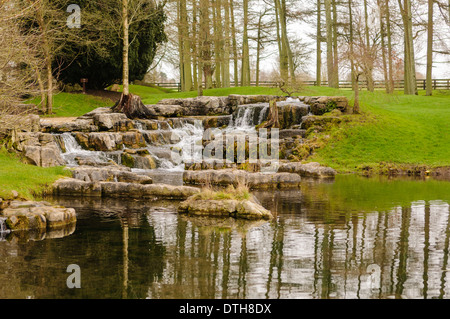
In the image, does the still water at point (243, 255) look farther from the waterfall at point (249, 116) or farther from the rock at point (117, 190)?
the waterfall at point (249, 116)

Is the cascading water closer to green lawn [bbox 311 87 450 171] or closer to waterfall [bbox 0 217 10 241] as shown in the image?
green lawn [bbox 311 87 450 171]

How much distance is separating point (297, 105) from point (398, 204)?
16099 mm

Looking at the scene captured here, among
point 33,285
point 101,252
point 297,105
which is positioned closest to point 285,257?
point 101,252

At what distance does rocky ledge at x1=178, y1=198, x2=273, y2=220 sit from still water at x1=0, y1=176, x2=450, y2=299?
55cm

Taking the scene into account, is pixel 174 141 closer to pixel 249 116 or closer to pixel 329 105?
pixel 249 116

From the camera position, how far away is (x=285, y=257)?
854cm

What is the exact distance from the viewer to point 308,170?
76.2ft

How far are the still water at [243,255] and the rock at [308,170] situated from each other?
28.8ft

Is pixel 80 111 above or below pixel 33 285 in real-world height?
above

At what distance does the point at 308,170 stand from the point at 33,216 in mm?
14555

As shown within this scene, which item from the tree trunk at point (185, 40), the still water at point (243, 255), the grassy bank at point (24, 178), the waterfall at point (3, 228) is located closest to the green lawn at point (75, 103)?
the tree trunk at point (185, 40)

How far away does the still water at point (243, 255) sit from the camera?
6961 mm
